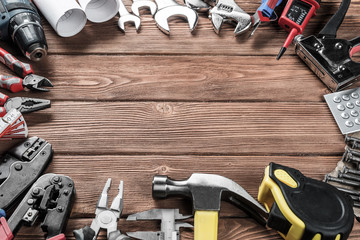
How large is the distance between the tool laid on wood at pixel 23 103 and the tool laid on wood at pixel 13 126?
0.09 metres

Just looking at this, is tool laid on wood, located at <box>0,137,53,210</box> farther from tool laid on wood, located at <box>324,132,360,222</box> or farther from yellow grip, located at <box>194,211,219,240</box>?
tool laid on wood, located at <box>324,132,360,222</box>

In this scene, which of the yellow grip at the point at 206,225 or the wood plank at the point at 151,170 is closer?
the yellow grip at the point at 206,225

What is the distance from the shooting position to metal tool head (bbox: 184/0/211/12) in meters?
1.86

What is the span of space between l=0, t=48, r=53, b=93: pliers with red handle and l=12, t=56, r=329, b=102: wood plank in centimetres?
3

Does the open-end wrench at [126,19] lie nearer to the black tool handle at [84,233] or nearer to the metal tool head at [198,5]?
the metal tool head at [198,5]

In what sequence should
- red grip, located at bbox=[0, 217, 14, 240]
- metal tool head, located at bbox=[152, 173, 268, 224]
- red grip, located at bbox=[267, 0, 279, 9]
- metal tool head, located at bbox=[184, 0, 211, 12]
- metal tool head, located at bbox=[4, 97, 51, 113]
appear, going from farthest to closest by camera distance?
metal tool head, located at bbox=[184, 0, 211, 12] < red grip, located at bbox=[267, 0, 279, 9] < metal tool head, located at bbox=[4, 97, 51, 113] < metal tool head, located at bbox=[152, 173, 268, 224] < red grip, located at bbox=[0, 217, 14, 240]

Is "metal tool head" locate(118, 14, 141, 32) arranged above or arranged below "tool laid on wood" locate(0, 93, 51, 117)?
above

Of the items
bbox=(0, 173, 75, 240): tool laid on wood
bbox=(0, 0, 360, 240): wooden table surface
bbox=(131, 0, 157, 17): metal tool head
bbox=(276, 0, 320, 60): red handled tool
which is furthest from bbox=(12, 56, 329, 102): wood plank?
bbox=(0, 173, 75, 240): tool laid on wood

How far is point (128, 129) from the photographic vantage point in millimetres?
1536

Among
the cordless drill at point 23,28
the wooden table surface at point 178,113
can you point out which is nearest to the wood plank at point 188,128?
the wooden table surface at point 178,113

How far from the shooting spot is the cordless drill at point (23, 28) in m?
1.60

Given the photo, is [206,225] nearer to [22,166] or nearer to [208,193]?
[208,193]

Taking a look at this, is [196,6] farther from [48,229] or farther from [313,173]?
[48,229]

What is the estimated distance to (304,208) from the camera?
4.11ft
